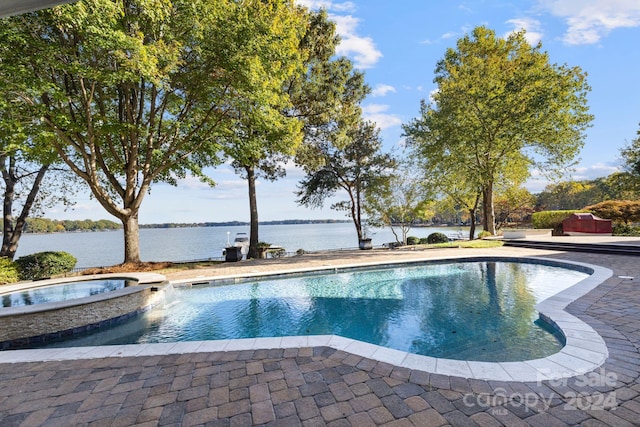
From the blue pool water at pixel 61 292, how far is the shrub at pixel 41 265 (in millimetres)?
3717

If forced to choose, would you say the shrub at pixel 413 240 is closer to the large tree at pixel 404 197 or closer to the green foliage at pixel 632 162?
the large tree at pixel 404 197

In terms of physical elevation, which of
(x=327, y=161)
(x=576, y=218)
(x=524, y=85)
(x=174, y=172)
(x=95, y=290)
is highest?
(x=524, y=85)

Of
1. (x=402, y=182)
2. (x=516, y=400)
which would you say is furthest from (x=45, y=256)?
(x=402, y=182)

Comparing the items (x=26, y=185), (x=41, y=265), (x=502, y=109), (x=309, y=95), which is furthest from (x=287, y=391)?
(x=26, y=185)

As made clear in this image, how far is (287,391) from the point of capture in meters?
3.04

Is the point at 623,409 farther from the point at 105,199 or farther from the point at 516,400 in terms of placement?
the point at 105,199

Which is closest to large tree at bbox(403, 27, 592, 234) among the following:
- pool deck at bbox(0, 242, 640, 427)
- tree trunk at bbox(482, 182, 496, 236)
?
tree trunk at bbox(482, 182, 496, 236)

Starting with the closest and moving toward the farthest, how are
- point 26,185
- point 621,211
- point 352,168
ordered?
point 26,185 < point 352,168 < point 621,211

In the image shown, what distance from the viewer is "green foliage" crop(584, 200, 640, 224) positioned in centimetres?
2103

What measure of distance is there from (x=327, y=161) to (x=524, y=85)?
41.2ft

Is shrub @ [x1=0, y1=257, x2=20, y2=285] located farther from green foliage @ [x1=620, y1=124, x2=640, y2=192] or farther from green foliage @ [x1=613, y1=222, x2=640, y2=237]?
green foliage @ [x1=620, y1=124, x2=640, y2=192]

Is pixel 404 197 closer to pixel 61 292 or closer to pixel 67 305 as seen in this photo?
pixel 61 292

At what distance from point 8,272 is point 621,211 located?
1429 inches

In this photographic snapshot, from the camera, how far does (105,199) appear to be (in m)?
11.7
